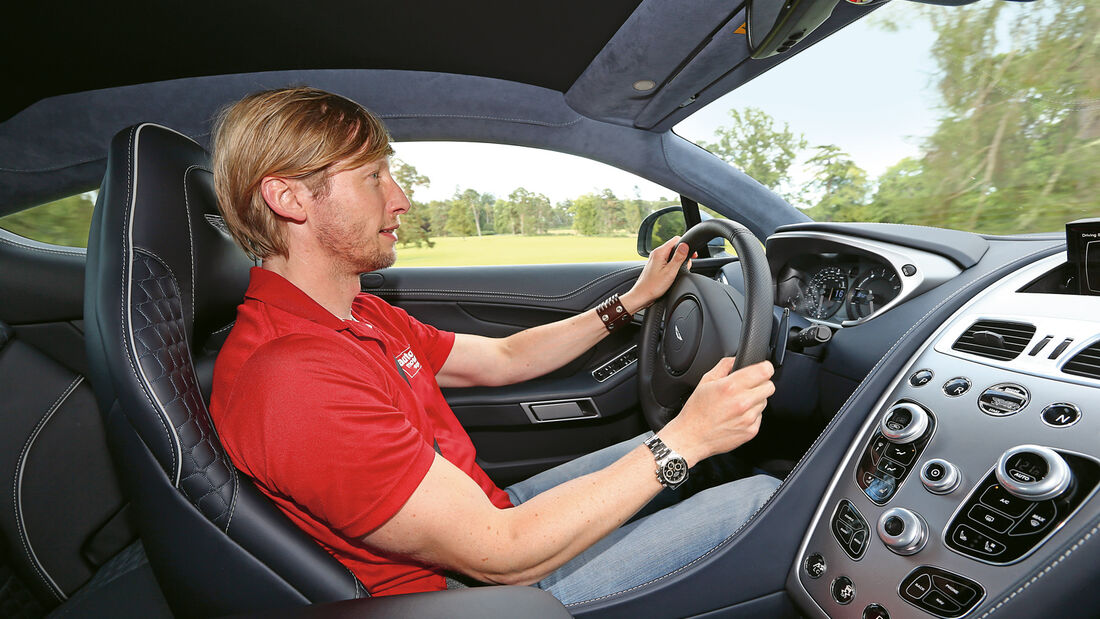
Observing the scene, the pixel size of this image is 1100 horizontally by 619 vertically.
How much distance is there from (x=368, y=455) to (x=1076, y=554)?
1.03 metres

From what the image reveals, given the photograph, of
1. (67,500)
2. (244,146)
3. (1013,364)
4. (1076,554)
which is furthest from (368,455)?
(67,500)

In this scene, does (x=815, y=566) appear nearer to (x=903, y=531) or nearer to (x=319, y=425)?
(x=903, y=531)

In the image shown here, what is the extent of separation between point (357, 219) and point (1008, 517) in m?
1.28

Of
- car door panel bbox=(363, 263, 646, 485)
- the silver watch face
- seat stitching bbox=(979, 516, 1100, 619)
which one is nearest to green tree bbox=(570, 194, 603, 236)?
car door panel bbox=(363, 263, 646, 485)

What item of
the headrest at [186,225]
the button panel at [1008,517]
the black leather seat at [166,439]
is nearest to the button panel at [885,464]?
the button panel at [1008,517]

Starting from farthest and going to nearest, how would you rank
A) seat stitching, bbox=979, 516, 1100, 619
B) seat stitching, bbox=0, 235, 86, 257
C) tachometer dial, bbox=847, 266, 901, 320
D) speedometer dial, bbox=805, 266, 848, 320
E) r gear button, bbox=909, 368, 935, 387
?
seat stitching, bbox=0, 235, 86, 257 → speedometer dial, bbox=805, 266, 848, 320 → tachometer dial, bbox=847, 266, 901, 320 → r gear button, bbox=909, 368, 935, 387 → seat stitching, bbox=979, 516, 1100, 619

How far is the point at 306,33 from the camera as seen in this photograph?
6.46 feet

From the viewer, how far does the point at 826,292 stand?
5.96ft

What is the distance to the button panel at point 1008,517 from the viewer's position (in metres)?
0.80

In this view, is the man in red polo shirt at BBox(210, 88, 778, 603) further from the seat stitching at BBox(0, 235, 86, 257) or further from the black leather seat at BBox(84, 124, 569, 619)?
the seat stitching at BBox(0, 235, 86, 257)

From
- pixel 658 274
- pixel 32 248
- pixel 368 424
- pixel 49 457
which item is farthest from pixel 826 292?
pixel 32 248

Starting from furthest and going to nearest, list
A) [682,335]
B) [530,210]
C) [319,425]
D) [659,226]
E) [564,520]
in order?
[530,210], [659,226], [682,335], [564,520], [319,425]

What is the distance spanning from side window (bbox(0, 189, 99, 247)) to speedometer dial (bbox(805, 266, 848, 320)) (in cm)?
256

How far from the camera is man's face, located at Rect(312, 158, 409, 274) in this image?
1208 mm
